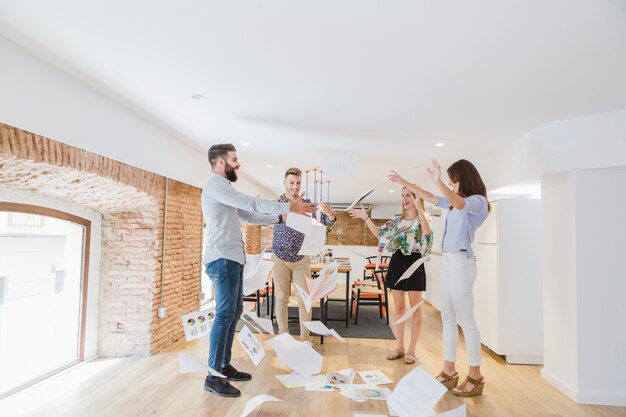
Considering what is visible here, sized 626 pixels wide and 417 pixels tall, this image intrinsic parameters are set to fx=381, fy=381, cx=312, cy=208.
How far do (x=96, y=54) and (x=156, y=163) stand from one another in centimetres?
156

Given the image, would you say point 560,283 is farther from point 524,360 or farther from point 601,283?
point 524,360

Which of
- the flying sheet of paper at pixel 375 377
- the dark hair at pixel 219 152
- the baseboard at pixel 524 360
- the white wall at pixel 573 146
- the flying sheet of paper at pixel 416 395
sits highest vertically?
the white wall at pixel 573 146

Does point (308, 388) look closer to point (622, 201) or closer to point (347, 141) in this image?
point (347, 141)

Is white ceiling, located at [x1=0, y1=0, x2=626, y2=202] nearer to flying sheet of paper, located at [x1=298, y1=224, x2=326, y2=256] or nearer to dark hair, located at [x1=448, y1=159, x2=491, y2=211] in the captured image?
dark hair, located at [x1=448, y1=159, x2=491, y2=211]

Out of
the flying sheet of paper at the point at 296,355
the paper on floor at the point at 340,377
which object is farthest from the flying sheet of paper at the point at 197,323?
the paper on floor at the point at 340,377

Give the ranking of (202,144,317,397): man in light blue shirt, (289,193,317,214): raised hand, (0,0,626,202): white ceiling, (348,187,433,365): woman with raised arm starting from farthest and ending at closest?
(348,187,433,365): woman with raised arm, (202,144,317,397): man in light blue shirt, (289,193,317,214): raised hand, (0,0,626,202): white ceiling

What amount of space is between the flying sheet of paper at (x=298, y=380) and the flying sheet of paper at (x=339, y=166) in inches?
60.3

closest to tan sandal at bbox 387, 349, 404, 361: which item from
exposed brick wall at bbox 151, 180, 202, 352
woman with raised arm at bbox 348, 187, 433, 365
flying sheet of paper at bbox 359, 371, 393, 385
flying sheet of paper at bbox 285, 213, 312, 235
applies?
woman with raised arm at bbox 348, 187, 433, 365

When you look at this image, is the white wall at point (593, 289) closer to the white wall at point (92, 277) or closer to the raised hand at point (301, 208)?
the raised hand at point (301, 208)

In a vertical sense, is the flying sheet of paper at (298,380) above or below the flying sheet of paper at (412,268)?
below

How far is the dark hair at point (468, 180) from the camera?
100 inches

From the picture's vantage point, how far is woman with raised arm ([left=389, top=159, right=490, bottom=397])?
98.6 inches

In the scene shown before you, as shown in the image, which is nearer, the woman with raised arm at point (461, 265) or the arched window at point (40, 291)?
the woman with raised arm at point (461, 265)

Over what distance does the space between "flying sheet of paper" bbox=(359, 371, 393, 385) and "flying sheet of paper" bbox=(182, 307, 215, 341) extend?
1.24 metres
